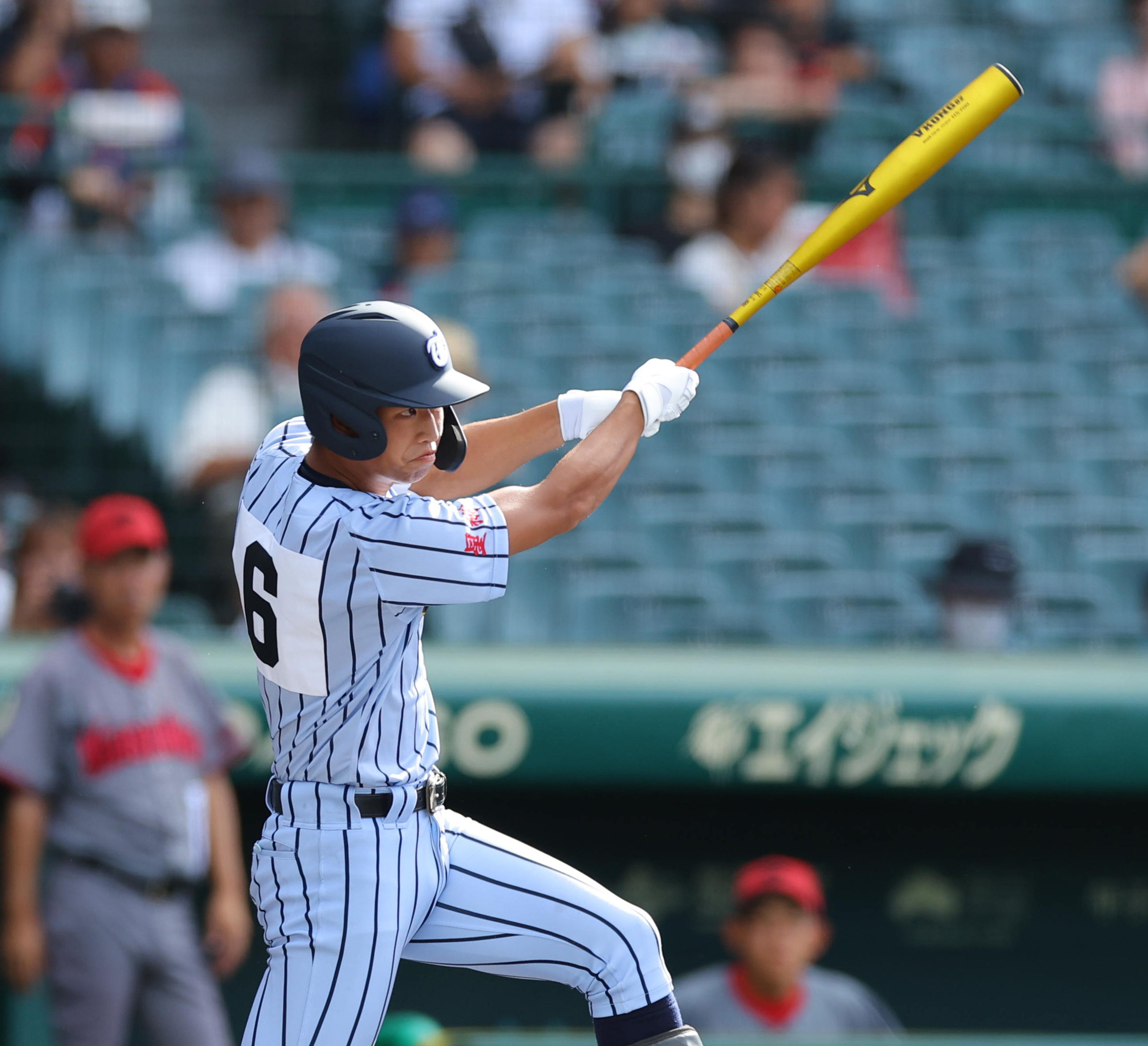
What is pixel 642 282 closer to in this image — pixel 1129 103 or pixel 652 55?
pixel 652 55

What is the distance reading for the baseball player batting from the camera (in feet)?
9.03

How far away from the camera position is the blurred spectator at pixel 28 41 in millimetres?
7168

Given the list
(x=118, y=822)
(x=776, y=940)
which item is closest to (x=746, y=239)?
(x=776, y=940)

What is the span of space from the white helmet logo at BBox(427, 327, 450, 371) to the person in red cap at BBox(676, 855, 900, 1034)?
2809mm

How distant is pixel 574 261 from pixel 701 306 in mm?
540

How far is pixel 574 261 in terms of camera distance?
22.4 ft

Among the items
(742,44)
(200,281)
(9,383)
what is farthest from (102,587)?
(742,44)

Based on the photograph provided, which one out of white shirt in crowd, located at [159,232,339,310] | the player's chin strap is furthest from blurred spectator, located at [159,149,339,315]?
the player's chin strap

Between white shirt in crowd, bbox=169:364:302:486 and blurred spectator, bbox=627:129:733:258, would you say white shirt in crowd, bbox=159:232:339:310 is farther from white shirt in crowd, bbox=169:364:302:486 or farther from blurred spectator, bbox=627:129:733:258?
blurred spectator, bbox=627:129:733:258

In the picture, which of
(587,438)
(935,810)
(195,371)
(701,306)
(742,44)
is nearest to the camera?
(587,438)

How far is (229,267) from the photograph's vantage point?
6602 millimetres

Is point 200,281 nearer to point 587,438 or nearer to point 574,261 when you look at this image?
point 574,261

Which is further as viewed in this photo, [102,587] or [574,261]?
[574,261]

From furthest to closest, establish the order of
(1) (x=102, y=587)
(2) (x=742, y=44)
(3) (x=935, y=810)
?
(2) (x=742, y=44), (3) (x=935, y=810), (1) (x=102, y=587)
